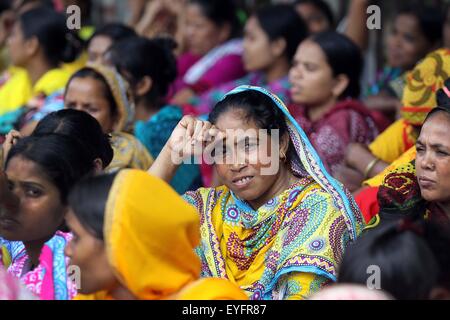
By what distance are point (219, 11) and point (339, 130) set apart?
7.65 feet

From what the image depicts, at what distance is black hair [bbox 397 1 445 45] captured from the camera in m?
6.07

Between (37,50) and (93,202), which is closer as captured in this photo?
(93,202)

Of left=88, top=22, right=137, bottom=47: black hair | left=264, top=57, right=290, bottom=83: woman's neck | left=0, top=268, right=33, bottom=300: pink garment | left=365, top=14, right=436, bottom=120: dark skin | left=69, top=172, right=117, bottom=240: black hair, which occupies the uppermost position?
left=88, top=22, right=137, bottom=47: black hair

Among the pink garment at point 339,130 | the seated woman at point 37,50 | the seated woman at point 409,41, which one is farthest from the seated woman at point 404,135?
the seated woman at point 37,50

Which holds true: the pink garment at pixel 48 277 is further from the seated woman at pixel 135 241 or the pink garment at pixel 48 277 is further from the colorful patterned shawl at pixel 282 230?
the colorful patterned shawl at pixel 282 230

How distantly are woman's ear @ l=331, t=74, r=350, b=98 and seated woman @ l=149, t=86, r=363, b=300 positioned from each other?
175cm

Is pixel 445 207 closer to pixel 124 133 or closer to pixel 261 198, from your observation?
pixel 261 198

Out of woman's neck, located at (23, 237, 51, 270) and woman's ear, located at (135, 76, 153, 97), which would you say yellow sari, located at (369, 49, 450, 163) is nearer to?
woman's ear, located at (135, 76, 153, 97)

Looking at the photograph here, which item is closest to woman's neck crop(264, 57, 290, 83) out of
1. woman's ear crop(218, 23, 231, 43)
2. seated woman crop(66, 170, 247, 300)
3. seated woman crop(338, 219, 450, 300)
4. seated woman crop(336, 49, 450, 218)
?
woman's ear crop(218, 23, 231, 43)

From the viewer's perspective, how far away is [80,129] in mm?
3861

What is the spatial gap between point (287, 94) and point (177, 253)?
3.33 m

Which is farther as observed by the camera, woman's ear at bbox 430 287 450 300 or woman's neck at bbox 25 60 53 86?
woman's neck at bbox 25 60 53 86

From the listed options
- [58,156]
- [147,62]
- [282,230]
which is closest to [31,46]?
[147,62]

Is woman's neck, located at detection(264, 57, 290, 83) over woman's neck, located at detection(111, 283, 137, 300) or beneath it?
over
